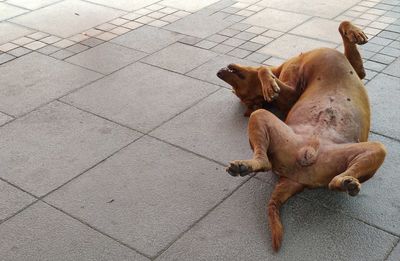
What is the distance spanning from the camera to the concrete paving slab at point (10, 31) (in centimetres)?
638

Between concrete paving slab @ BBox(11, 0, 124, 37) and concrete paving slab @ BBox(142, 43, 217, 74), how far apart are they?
1259 mm

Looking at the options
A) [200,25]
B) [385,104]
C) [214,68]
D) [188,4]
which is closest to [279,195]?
[385,104]

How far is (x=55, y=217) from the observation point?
11.9ft

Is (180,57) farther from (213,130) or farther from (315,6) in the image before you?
(315,6)

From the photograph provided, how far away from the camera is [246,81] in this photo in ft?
15.1

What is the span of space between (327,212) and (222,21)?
3.66m

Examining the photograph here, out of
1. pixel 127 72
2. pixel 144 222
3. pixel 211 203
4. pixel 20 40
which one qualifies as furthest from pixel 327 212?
pixel 20 40

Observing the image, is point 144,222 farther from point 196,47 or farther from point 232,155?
point 196,47

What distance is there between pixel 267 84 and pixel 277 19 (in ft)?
9.25

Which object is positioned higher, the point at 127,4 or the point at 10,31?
the point at 10,31

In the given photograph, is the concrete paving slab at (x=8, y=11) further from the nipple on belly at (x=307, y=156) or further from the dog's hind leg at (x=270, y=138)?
the nipple on belly at (x=307, y=156)

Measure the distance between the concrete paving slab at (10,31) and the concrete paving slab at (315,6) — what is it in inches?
117

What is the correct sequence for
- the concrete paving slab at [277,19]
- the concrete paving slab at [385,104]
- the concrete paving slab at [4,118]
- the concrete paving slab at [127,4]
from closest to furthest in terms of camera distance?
1. the concrete paving slab at [385,104]
2. the concrete paving slab at [4,118]
3. the concrete paving slab at [277,19]
4. the concrete paving slab at [127,4]

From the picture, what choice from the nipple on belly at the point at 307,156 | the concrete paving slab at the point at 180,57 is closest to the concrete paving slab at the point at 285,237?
the nipple on belly at the point at 307,156
